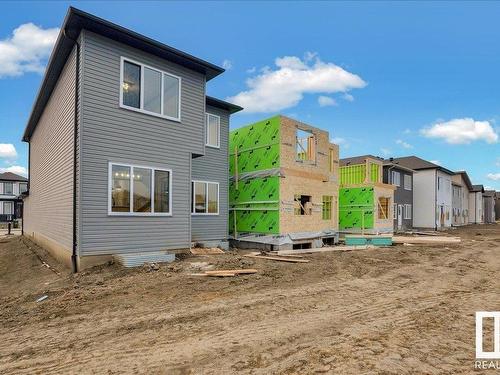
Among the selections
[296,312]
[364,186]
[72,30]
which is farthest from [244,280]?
[364,186]

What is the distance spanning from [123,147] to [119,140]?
25 cm

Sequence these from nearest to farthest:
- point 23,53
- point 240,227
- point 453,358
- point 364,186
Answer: point 453,358
point 23,53
point 240,227
point 364,186

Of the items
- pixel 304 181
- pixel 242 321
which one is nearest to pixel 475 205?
pixel 304 181

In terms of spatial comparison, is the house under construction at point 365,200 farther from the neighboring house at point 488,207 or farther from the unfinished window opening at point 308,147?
the neighboring house at point 488,207

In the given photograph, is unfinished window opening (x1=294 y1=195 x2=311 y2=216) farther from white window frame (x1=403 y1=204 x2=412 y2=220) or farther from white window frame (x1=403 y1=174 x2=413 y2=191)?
white window frame (x1=403 y1=174 x2=413 y2=191)

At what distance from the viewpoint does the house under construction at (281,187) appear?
50.8 feet

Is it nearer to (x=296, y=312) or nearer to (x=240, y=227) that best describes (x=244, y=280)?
(x=296, y=312)

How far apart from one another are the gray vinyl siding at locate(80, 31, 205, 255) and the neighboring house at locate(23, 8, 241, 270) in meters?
0.03

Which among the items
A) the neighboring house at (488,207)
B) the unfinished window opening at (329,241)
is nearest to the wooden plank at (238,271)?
the unfinished window opening at (329,241)

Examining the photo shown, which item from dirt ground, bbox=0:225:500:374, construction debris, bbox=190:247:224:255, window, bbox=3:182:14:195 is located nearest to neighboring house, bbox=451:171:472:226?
dirt ground, bbox=0:225:500:374

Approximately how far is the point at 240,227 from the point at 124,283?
393 inches

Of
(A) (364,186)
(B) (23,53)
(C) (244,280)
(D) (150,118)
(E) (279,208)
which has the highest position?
(B) (23,53)

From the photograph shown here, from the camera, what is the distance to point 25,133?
65.7 ft

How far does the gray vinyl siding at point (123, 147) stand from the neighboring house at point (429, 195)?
30909 mm
